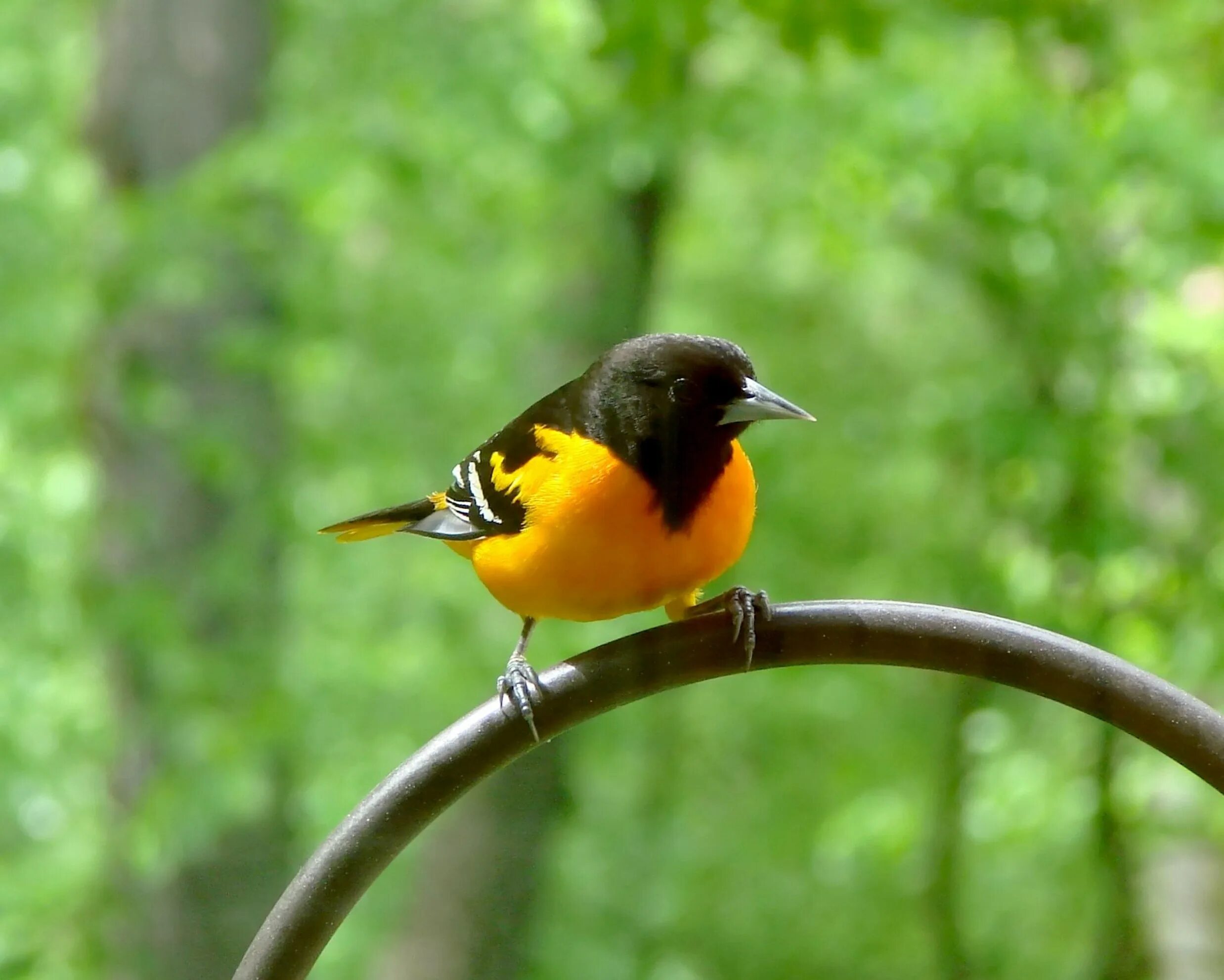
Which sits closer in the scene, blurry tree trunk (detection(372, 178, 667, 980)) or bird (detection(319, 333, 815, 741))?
bird (detection(319, 333, 815, 741))

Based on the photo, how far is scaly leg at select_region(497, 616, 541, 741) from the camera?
Result: 164 cm

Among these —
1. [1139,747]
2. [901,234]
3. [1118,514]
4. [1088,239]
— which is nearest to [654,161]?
[901,234]

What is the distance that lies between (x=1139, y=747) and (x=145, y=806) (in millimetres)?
2690

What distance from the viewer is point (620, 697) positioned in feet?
5.32

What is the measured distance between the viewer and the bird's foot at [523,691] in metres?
1.64

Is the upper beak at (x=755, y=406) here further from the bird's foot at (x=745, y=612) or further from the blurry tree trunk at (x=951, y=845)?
the blurry tree trunk at (x=951, y=845)

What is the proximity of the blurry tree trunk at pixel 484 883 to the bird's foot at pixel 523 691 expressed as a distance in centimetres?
287

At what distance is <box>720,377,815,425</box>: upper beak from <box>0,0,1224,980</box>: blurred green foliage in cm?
163

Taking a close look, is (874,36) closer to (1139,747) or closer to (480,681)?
(1139,747)

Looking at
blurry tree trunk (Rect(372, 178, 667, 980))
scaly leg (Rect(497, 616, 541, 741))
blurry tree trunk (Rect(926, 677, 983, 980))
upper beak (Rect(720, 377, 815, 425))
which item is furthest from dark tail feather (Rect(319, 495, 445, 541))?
blurry tree trunk (Rect(372, 178, 667, 980))

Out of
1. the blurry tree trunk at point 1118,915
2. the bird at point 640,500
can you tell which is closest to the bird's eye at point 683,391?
the bird at point 640,500

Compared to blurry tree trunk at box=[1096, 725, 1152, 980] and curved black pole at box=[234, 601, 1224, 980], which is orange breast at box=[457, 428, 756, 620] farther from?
blurry tree trunk at box=[1096, 725, 1152, 980]

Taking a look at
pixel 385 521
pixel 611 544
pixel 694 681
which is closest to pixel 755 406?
pixel 611 544

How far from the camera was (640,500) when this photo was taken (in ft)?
5.92
